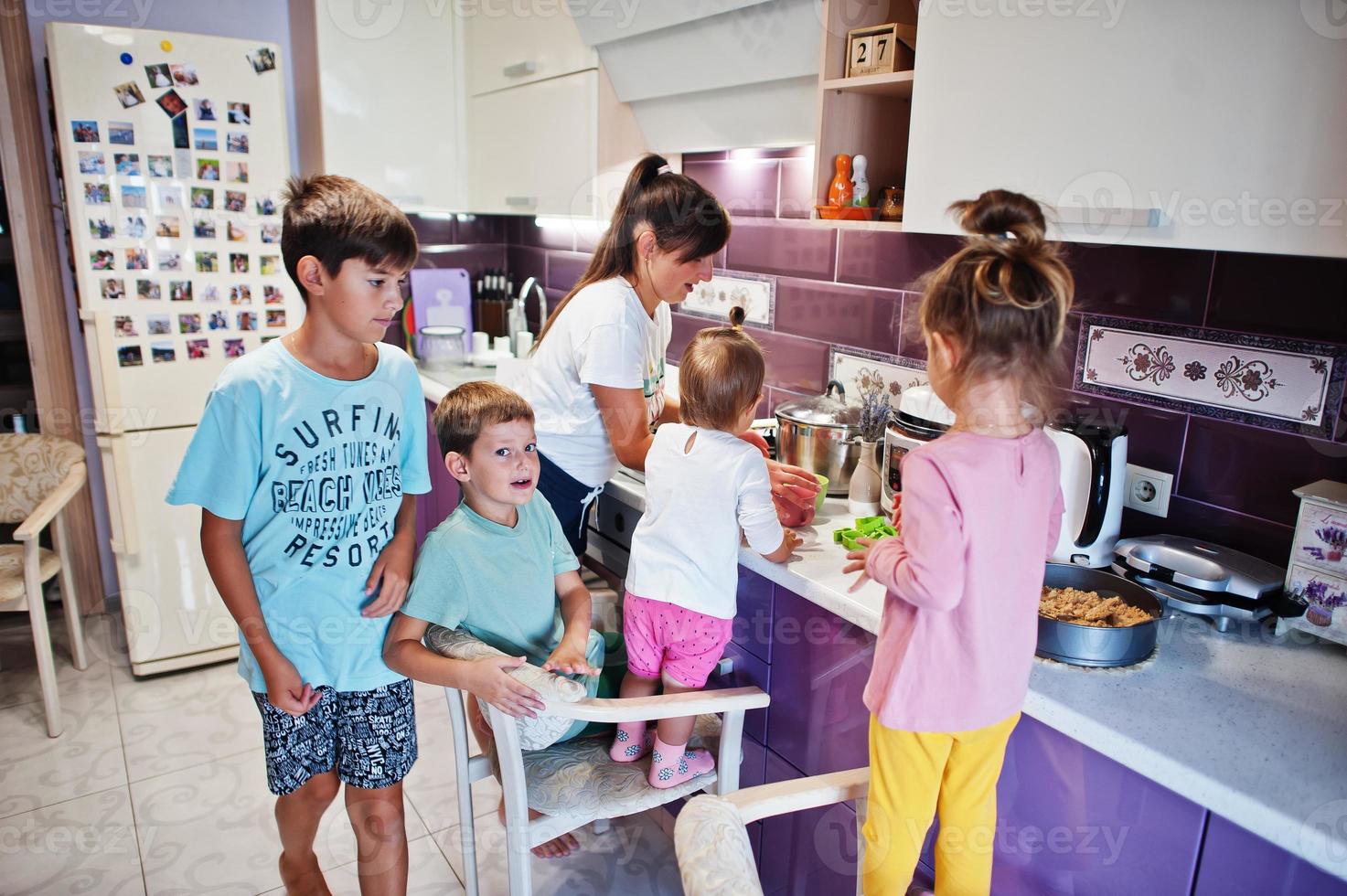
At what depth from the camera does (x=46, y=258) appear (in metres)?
2.83

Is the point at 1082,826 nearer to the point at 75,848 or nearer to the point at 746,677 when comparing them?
the point at 746,677

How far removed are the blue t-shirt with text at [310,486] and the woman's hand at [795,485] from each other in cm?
64

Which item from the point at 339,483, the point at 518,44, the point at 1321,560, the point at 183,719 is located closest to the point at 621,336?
the point at 339,483

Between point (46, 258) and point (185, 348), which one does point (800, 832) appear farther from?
point (46, 258)

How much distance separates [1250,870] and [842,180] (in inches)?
49.4

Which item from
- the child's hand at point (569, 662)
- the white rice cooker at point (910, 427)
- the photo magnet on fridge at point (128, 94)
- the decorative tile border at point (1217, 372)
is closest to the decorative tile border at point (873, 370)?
the white rice cooker at point (910, 427)

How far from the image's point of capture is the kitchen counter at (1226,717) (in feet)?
3.00

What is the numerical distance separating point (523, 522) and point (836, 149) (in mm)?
923

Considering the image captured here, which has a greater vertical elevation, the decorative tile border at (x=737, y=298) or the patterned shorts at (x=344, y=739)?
the decorative tile border at (x=737, y=298)

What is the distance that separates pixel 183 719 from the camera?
99.4 inches

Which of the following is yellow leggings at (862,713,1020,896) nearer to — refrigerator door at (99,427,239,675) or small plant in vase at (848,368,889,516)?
small plant in vase at (848,368,889,516)

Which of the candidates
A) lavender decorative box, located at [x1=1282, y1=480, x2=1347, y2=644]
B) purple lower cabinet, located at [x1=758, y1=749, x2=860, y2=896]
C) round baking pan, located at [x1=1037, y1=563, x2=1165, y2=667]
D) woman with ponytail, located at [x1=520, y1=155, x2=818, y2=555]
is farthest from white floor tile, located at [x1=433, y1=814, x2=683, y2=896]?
lavender decorative box, located at [x1=1282, y1=480, x2=1347, y2=644]

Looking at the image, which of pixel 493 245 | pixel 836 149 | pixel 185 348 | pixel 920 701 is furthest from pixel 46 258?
pixel 920 701

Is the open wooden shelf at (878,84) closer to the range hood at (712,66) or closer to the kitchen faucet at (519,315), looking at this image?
the range hood at (712,66)
